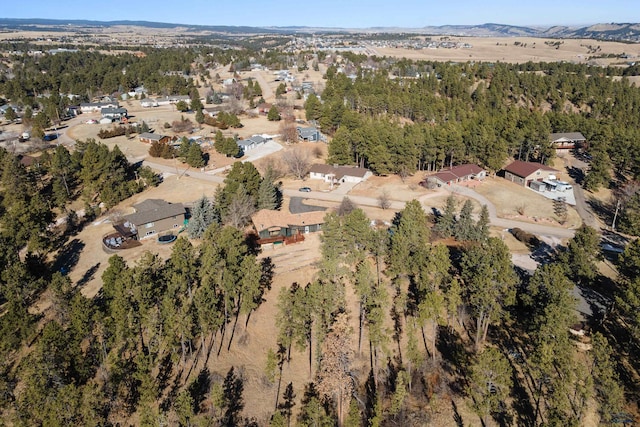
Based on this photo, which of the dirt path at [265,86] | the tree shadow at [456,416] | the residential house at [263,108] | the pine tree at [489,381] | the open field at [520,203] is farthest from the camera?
the dirt path at [265,86]

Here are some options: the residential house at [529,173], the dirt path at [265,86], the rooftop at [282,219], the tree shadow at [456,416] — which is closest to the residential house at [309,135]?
the residential house at [529,173]

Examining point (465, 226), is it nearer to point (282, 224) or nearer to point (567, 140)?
point (282, 224)

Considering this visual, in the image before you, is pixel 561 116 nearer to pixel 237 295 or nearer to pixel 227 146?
pixel 227 146

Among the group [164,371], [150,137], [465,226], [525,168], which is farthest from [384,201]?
[150,137]

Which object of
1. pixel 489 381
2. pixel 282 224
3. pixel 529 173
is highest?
pixel 489 381

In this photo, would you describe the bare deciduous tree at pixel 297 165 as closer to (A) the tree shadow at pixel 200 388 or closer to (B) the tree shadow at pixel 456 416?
(A) the tree shadow at pixel 200 388

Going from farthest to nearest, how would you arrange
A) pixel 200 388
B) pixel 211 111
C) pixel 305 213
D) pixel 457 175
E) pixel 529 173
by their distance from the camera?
pixel 211 111 → pixel 529 173 → pixel 457 175 → pixel 305 213 → pixel 200 388
